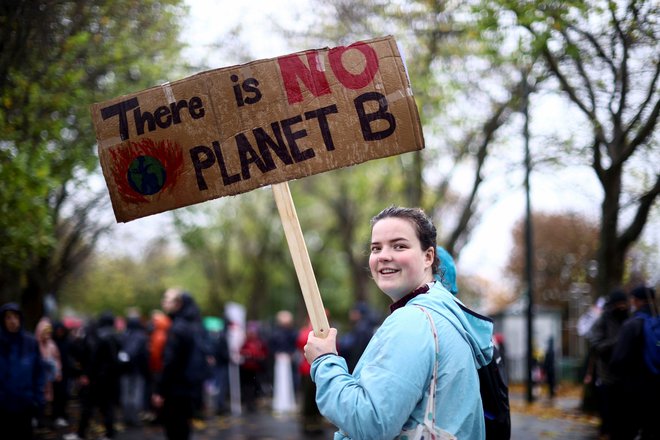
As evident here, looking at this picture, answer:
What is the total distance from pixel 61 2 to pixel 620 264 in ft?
38.2

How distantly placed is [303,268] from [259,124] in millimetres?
762

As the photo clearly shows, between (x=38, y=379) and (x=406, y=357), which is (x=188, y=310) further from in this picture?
(x=406, y=357)

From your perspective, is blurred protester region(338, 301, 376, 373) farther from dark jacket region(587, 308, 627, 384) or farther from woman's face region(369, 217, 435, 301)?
woman's face region(369, 217, 435, 301)

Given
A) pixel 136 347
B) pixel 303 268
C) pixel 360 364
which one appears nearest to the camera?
pixel 360 364

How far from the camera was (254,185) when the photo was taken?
3.85 meters

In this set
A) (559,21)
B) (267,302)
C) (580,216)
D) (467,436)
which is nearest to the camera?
(467,436)

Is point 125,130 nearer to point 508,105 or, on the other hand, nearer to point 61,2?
point 61,2

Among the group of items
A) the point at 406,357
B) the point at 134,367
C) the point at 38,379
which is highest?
the point at 406,357

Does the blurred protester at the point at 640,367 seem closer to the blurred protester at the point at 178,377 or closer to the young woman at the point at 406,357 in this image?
the blurred protester at the point at 178,377

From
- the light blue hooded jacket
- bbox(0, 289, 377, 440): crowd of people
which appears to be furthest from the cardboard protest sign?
bbox(0, 289, 377, 440): crowd of people

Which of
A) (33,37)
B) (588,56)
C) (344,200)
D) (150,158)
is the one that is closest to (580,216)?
(344,200)

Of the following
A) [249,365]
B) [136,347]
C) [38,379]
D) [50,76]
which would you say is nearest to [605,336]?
[38,379]

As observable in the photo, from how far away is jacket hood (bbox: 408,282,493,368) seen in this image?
125 inches

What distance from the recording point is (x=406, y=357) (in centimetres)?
292
